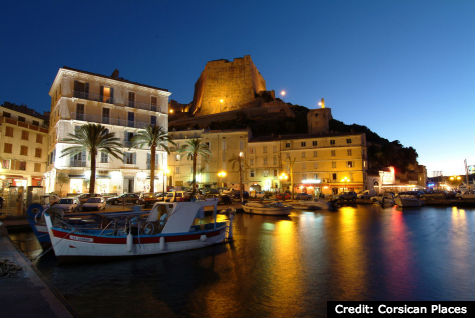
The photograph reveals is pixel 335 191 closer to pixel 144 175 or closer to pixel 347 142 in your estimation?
pixel 347 142

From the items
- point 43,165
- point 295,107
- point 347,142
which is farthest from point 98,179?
point 295,107

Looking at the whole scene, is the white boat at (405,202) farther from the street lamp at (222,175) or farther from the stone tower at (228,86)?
the stone tower at (228,86)

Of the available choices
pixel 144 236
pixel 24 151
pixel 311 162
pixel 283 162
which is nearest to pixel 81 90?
pixel 24 151

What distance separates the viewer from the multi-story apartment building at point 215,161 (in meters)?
59.4

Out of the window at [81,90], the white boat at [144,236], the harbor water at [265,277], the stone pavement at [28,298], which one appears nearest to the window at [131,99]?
the window at [81,90]

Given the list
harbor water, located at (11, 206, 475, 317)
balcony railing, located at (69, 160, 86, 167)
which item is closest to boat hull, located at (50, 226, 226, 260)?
harbor water, located at (11, 206, 475, 317)

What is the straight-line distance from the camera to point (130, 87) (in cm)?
4516

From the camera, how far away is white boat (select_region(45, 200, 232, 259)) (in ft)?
40.5

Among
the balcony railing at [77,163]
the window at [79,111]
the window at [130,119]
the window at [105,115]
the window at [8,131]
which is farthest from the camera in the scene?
the window at [130,119]

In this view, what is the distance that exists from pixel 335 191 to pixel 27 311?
180 ft

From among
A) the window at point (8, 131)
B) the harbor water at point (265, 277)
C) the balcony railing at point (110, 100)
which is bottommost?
the harbor water at point (265, 277)

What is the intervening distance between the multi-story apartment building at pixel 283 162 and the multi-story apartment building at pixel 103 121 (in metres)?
Result: 14.9

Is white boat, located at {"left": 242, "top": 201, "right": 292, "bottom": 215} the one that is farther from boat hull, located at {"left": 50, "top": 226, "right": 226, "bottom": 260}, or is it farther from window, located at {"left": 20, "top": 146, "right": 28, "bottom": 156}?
window, located at {"left": 20, "top": 146, "right": 28, "bottom": 156}

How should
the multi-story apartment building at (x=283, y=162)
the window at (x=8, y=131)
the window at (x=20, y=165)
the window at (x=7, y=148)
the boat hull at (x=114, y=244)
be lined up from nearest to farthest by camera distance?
the boat hull at (x=114, y=244) < the window at (x=7, y=148) < the window at (x=8, y=131) < the window at (x=20, y=165) < the multi-story apartment building at (x=283, y=162)
